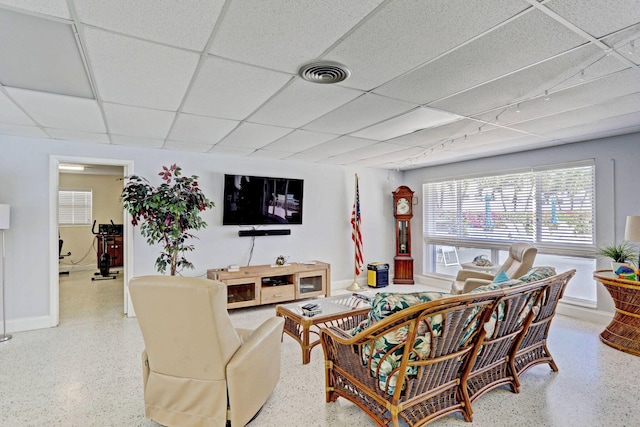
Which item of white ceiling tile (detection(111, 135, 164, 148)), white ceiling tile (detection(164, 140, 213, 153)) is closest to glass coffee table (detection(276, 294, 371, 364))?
white ceiling tile (detection(164, 140, 213, 153))

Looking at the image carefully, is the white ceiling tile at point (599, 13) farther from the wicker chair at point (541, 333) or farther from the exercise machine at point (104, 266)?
the exercise machine at point (104, 266)

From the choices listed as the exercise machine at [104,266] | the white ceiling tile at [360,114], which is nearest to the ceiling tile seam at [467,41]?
the white ceiling tile at [360,114]

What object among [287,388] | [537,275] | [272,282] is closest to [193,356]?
[287,388]

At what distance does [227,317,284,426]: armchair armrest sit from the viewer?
77.5 inches

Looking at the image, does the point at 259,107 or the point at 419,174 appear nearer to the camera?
the point at 259,107

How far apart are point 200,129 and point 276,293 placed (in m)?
2.55

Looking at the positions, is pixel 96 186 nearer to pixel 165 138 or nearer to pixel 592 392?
pixel 165 138

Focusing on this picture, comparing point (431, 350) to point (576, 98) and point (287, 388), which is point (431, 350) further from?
point (576, 98)

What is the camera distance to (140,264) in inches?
177

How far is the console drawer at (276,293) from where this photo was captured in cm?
473

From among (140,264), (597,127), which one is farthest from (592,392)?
(140,264)

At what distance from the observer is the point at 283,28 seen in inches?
65.9

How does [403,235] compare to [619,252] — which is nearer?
[619,252]

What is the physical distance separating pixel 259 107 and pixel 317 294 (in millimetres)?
3302
